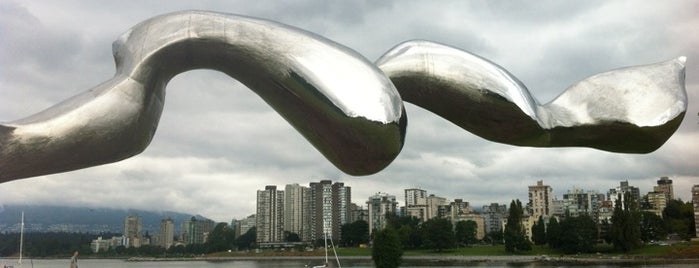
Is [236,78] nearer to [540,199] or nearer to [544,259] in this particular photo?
[544,259]

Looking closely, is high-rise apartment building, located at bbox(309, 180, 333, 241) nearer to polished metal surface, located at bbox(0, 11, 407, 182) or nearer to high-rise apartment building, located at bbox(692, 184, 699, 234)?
high-rise apartment building, located at bbox(692, 184, 699, 234)

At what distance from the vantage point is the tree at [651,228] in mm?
62219

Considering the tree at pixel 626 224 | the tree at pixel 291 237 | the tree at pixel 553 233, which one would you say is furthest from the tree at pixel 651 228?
the tree at pixel 291 237

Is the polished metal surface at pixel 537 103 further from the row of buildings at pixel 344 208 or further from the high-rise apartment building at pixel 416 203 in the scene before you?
the high-rise apartment building at pixel 416 203

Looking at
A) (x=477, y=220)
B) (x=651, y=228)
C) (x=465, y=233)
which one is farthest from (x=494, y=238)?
(x=651, y=228)

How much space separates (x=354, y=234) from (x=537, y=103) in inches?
3140

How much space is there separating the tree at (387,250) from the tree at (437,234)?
970 inches

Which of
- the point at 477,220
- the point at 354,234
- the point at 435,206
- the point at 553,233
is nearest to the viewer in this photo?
the point at 553,233

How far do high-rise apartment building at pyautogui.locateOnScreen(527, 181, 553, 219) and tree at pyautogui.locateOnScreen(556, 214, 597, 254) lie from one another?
4782 centimetres

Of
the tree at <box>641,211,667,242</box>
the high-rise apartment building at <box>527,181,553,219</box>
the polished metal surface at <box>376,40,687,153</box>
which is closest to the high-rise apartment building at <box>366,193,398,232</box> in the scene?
the high-rise apartment building at <box>527,181,553,219</box>

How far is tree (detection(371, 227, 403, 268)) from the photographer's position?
42.4 meters

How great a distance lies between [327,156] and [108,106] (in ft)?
2.33

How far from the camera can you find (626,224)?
185ft

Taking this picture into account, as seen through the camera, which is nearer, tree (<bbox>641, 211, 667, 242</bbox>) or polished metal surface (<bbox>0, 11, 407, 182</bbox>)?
polished metal surface (<bbox>0, 11, 407, 182</bbox>)
